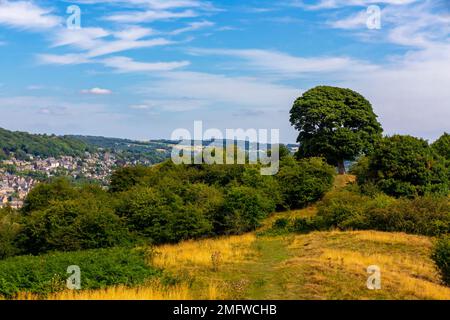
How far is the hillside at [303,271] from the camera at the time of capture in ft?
40.9

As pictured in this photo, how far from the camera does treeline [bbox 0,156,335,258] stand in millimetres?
28406

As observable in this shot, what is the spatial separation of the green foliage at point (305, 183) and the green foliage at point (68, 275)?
2485 cm

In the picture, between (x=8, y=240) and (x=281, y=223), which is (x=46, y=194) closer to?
(x=8, y=240)

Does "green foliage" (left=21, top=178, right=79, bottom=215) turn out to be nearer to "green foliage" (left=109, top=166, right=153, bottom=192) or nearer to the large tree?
"green foliage" (left=109, top=166, right=153, bottom=192)

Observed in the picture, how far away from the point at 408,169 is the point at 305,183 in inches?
324

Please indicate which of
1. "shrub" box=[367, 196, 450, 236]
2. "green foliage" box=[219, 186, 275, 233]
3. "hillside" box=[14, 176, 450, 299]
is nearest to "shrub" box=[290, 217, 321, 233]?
"green foliage" box=[219, 186, 275, 233]

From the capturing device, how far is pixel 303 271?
15.6 metres

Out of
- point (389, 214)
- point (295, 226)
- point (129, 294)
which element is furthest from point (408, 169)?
point (129, 294)

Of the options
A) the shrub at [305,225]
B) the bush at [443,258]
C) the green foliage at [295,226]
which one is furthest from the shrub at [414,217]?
the bush at [443,258]

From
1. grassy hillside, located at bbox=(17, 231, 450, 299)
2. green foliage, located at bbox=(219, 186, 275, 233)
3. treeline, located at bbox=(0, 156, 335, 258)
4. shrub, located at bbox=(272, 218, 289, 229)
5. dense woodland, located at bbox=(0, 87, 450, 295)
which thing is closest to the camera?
grassy hillside, located at bbox=(17, 231, 450, 299)

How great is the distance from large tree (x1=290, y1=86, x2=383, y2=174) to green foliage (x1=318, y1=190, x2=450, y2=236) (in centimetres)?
1536
